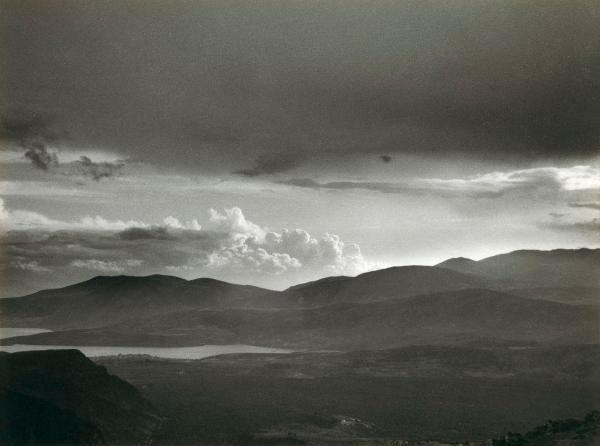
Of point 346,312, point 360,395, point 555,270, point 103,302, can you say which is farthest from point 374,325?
point 360,395

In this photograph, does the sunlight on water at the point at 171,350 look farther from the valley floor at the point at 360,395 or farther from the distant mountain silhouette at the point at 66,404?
the distant mountain silhouette at the point at 66,404

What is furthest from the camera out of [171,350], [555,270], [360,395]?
[555,270]

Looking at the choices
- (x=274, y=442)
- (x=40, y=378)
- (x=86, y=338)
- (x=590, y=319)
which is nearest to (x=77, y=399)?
(x=40, y=378)

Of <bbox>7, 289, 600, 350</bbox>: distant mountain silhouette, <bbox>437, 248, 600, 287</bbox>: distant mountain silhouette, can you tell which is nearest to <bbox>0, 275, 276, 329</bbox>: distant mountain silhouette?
<bbox>7, 289, 600, 350</bbox>: distant mountain silhouette

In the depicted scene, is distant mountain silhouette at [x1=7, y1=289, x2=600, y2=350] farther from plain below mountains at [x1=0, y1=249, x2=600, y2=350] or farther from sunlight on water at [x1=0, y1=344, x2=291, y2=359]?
sunlight on water at [x1=0, y1=344, x2=291, y2=359]

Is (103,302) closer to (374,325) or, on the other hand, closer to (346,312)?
(346,312)

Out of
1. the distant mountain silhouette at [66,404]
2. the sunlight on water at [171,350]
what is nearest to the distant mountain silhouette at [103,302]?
the sunlight on water at [171,350]
